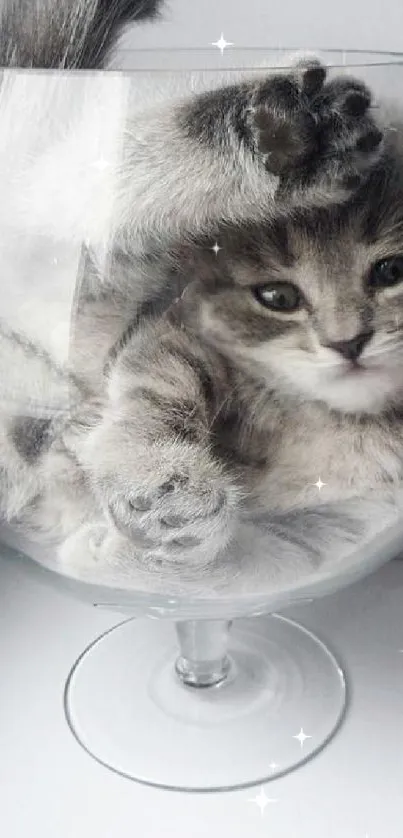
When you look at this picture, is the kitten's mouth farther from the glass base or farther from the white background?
the white background

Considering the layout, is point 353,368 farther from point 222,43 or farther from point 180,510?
point 222,43

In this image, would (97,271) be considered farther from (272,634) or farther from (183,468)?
(272,634)

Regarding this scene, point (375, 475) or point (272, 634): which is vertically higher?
point (375, 475)

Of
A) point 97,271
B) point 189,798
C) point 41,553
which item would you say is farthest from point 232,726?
point 97,271

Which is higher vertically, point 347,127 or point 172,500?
point 347,127

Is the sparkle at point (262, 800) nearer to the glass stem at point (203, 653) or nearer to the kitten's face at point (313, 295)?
the glass stem at point (203, 653)

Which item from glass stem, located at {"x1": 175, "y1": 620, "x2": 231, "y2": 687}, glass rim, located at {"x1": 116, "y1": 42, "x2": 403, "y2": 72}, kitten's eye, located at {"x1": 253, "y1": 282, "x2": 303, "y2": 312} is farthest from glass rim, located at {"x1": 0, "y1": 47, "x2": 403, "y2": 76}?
glass stem, located at {"x1": 175, "y1": 620, "x2": 231, "y2": 687}

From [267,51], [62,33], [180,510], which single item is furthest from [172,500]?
[267,51]
